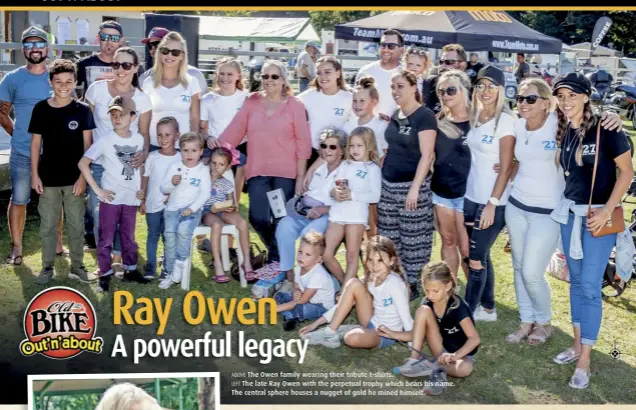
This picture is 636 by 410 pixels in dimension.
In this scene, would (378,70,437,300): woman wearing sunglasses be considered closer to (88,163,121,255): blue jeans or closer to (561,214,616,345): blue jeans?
(561,214,616,345): blue jeans

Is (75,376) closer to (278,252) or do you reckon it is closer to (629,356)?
(278,252)

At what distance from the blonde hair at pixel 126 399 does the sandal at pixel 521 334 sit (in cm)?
189

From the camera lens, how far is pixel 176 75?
15.7 ft

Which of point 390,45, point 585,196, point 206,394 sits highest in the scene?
point 390,45

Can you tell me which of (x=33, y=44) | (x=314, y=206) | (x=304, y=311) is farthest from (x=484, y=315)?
(x=33, y=44)

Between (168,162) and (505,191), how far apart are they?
1882mm

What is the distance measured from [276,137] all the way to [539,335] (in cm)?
180

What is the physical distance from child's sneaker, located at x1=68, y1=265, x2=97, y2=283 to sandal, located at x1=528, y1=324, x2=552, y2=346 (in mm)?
2454

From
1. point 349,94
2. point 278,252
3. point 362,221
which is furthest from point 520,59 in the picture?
point 278,252

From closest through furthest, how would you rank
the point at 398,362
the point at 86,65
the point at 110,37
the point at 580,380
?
the point at 580,380 < the point at 398,362 < the point at 110,37 < the point at 86,65

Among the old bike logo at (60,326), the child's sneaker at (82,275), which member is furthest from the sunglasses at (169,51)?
the old bike logo at (60,326)

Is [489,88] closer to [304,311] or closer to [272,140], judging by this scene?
[272,140]

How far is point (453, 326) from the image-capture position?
412 cm

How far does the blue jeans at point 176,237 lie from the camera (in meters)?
4.72
